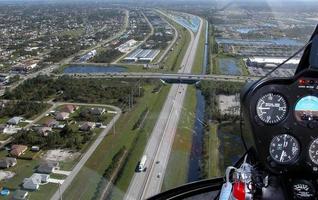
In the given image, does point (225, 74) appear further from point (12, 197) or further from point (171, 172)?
point (12, 197)

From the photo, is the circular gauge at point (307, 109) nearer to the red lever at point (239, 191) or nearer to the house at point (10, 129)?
the red lever at point (239, 191)

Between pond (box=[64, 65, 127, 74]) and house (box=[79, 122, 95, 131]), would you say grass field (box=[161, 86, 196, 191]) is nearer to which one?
house (box=[79, 122, 95, 131])

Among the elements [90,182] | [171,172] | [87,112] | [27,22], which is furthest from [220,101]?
[27,22]

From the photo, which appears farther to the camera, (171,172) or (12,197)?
(171,172)

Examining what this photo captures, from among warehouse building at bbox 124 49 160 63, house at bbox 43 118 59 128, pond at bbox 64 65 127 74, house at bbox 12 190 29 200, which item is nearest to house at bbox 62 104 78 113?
house at bbox 43 118 59 128

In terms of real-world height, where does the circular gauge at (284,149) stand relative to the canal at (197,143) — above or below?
above

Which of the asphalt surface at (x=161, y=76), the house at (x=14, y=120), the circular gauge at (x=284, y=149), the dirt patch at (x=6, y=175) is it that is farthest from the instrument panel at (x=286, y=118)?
the asphalt surface at (x=161, y=76)
